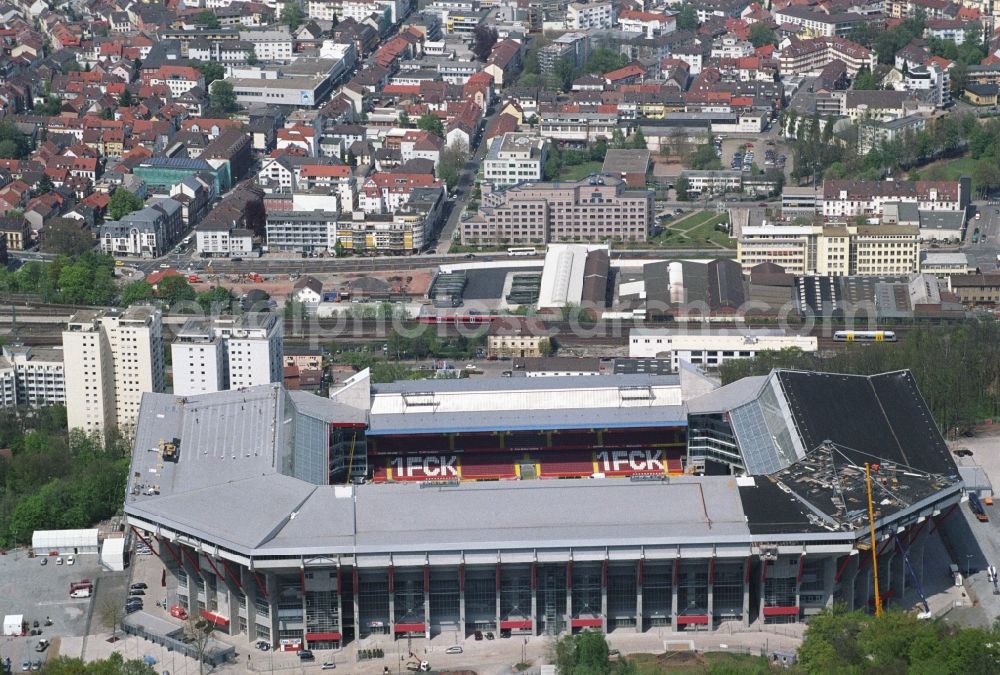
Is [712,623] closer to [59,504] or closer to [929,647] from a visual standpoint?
[929,647]

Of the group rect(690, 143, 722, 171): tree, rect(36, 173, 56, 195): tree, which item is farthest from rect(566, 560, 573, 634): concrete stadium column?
rect(36, 173, 56, 195): tree

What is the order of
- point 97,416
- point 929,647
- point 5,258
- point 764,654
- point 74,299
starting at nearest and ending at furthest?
point 929,647
point 764,654
point 97,416
point 74,299
point 5,258

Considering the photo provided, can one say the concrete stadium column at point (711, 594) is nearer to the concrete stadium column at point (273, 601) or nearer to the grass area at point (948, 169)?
the concrete stadium column at point (273, 601)

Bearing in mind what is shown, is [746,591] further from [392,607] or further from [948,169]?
[948,169]

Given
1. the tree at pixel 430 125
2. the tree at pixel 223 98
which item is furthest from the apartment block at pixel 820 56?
the tree at pixel 223 98

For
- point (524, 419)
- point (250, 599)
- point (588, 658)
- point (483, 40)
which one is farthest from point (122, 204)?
point (588, 658)

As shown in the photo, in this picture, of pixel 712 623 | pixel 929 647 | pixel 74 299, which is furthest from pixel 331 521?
pixel 74 299
